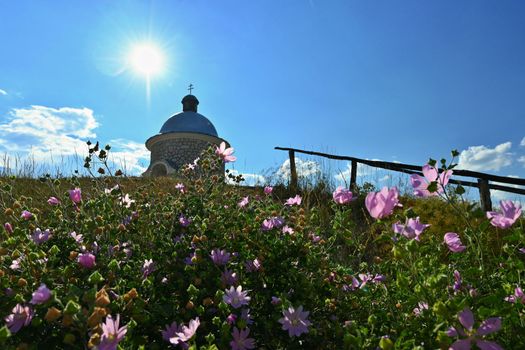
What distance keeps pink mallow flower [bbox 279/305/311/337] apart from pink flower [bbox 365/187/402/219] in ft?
1.47

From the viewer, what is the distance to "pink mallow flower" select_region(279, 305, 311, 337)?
4.71 feet

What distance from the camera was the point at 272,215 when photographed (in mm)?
2389

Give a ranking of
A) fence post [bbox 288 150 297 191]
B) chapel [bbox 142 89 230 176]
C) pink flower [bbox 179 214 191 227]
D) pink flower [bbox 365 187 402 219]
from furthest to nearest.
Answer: chapel [bbox 142 89 230 176] → fence post [bbox 288 150 297 191] → pink flower [bbox 179 214 191 227] → pink flower [bbox 365 187 402 219]

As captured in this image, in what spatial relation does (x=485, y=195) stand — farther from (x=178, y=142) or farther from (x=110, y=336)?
(x=178, y=142)

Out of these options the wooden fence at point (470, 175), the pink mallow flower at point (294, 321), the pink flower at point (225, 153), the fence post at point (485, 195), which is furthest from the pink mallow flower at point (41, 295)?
the fence post at point (485, 195)

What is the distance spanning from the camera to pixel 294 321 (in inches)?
57.9

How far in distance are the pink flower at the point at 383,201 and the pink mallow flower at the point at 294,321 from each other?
0.45 m

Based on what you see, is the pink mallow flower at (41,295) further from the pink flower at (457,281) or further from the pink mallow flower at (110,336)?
the pink flower at (457,281)

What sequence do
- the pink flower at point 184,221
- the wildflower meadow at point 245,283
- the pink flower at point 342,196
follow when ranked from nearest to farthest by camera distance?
the wildflower meadow at point 245,283 < the pink flower at point 342,196 < the pink flower at point 184,221

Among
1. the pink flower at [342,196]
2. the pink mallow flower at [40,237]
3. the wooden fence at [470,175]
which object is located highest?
the wooden fence at [470,175]

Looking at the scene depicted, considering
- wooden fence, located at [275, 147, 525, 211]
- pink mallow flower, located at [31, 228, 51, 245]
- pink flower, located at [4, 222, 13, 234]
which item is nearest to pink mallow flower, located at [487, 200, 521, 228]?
pink mallow flower, located at [31, 228, 51, 245]

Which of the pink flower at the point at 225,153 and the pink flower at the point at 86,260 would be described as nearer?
the pink flower at the point at 86,260

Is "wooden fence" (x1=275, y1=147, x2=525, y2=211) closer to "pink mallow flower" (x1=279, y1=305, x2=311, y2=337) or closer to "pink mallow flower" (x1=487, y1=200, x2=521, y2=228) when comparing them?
"pink mallow flower" (x1=487, y1=200, x2=521, y2=228)

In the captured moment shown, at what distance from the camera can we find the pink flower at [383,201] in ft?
4.69
